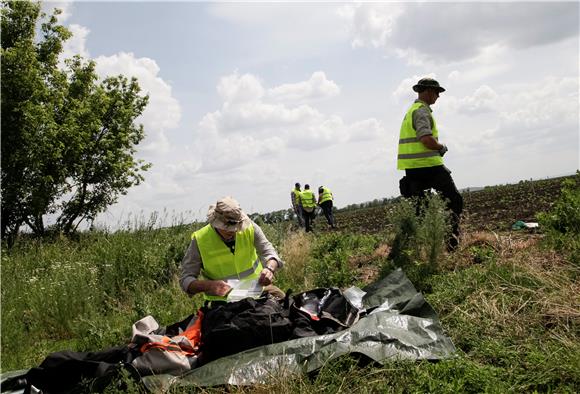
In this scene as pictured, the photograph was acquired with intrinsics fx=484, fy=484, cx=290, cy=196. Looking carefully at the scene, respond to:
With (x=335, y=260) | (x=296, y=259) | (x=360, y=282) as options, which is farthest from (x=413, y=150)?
(x=296, y=259)

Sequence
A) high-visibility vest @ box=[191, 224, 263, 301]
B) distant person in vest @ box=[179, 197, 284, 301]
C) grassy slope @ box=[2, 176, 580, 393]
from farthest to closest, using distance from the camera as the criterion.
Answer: high-visibility vest @ box=[191, 224, 263, 301] → distant person in vest @ box=[179, 197, 284, 301] → grassy slope @ box=[2, 176, 580, 393]

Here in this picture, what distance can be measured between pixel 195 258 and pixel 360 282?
7.17 feet

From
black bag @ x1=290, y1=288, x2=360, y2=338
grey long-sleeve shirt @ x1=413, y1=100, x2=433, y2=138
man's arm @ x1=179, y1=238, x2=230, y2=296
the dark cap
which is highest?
the dark cap

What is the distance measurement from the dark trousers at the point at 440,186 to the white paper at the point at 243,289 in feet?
8.20

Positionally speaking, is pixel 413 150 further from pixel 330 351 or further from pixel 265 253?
pixel 330 351

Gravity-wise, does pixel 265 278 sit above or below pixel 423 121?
below

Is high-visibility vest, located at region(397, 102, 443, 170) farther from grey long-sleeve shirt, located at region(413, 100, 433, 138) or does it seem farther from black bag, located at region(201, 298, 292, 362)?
black bag, located at region(201, 298, 292, 362)

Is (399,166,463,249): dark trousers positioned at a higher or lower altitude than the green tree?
lower

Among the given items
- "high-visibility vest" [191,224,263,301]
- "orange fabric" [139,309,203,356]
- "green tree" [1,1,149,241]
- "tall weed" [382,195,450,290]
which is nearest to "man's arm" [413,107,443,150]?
"tall weed" [382,195,450,290]

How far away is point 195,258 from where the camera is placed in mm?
4254

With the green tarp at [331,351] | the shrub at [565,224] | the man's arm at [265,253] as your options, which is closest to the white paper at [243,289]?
the man's arm at [265,253]

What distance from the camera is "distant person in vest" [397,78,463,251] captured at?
552 centimetres

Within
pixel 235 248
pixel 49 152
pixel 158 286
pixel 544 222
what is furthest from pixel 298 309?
pixel 49 152

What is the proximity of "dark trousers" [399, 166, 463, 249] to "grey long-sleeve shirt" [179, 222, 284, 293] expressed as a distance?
2174 mm
